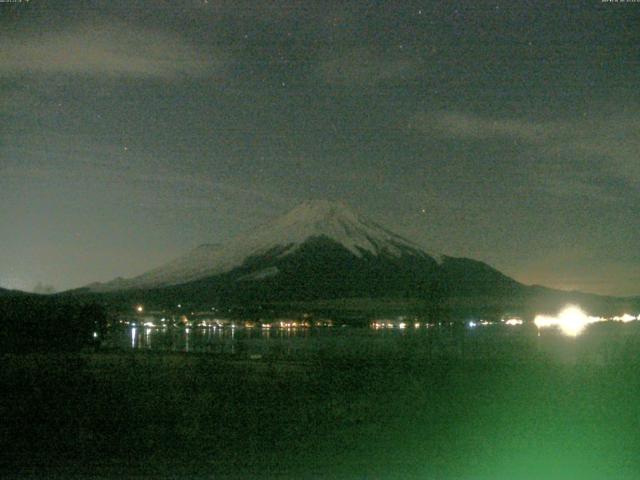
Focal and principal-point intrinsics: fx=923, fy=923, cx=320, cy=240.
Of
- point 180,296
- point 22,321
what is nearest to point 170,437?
point 22,321

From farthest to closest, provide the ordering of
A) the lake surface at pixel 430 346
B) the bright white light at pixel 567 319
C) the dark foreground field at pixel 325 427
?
the bright white light at pixel 567 319, the lake surface at pixel 430 346, the dark foreground field at pixel 325 427

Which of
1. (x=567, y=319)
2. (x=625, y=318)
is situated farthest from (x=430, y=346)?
(x=567, y=319)

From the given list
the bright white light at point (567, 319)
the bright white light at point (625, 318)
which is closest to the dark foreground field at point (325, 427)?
the bright white light at point (567, 319)

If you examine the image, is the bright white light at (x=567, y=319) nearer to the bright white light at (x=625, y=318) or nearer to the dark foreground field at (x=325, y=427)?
the bright white light at (x=625, y=318)

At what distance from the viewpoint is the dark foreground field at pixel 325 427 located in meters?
12.4

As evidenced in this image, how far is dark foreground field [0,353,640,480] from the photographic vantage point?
40.6ft

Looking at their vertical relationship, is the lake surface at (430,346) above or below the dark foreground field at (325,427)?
above

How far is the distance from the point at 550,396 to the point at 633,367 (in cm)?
1010

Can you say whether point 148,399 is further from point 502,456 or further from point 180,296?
point 180,296

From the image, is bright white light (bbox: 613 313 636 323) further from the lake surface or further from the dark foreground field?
the dark foreground field

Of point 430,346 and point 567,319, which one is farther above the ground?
point 567,319

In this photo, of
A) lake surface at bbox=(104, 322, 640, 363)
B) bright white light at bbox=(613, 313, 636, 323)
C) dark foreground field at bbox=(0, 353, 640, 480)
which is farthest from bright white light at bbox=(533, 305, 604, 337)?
dark foreground field at bbox=(0, 353, 640, 480)

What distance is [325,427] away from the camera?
1606cm

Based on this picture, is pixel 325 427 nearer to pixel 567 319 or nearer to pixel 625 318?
pixel 625 318
